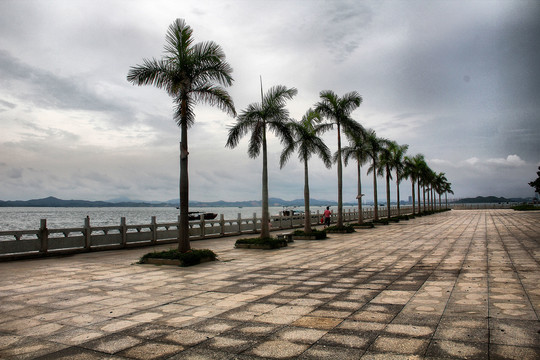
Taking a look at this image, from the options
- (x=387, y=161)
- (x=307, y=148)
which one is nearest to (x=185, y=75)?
(x=307, y=148)

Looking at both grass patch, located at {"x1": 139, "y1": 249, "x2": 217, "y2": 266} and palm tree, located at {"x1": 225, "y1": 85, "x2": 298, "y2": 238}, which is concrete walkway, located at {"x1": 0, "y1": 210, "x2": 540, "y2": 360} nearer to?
grass patch, located at {"x1": 139, "y1": 249, "x2": 217, "y2": 266}

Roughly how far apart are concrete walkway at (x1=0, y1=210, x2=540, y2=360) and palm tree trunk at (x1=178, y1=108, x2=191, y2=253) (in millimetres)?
1346

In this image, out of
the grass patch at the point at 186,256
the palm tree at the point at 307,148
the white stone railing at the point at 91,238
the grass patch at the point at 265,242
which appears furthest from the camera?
the palm tree at the point at 307,148

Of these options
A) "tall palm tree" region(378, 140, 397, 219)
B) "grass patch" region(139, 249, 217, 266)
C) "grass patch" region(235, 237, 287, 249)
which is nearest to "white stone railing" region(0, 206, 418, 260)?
"grass patch" region(139, 249, 217, 266)

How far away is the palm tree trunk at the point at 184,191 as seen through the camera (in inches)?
454

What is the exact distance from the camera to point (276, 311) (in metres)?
5.79

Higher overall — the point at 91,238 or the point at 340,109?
the point at 340,109

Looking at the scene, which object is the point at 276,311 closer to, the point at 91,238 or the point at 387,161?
the point at 91,238

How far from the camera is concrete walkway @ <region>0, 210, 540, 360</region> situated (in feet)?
13.9

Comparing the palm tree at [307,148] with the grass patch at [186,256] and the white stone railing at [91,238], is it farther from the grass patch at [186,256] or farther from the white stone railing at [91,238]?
the grass patch at [186,256]

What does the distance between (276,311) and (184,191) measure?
687cm

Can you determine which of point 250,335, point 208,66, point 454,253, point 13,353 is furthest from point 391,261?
point 13,353

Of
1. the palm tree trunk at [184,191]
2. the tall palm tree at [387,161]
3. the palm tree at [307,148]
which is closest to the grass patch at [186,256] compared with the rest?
the palm tree trunk at [184,191]

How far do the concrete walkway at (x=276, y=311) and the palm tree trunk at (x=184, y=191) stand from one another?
1.35 meters
